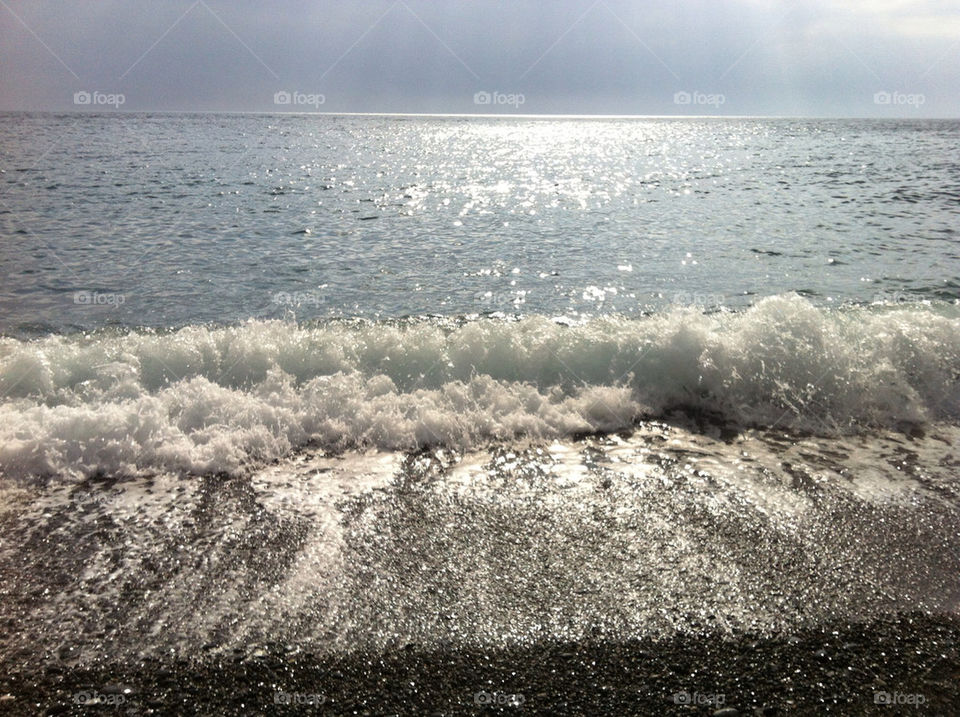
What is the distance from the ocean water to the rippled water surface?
103mm

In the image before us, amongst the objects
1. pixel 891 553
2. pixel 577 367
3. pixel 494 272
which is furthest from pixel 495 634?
pixel 494 272

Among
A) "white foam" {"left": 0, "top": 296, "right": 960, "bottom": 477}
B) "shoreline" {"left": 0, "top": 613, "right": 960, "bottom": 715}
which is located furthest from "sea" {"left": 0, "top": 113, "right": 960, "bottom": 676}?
"shoreline" {"left": 0, "top": 613, "right": 960, "bottom": 715}

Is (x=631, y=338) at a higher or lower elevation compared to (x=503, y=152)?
lower

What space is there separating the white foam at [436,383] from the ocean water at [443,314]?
0.11 ft

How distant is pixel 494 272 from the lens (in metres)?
13.2

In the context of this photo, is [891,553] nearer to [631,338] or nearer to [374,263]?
[631,338]

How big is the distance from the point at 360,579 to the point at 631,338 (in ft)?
17.4

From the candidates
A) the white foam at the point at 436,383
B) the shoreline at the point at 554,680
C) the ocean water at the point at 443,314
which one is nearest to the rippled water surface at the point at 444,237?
the ocean water at the point at 443,314

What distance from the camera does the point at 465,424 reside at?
265 inches

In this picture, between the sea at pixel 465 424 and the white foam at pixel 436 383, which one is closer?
the sea at pixel 465 424

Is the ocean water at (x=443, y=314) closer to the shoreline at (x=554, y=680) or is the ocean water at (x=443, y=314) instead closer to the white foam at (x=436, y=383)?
the white foam at (x=436, y=383)

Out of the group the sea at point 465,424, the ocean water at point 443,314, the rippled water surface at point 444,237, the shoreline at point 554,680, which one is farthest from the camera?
the rippled water surface at point 444,237

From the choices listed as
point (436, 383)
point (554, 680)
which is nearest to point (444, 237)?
point (436, 383)

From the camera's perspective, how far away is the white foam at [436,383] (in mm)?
6340
